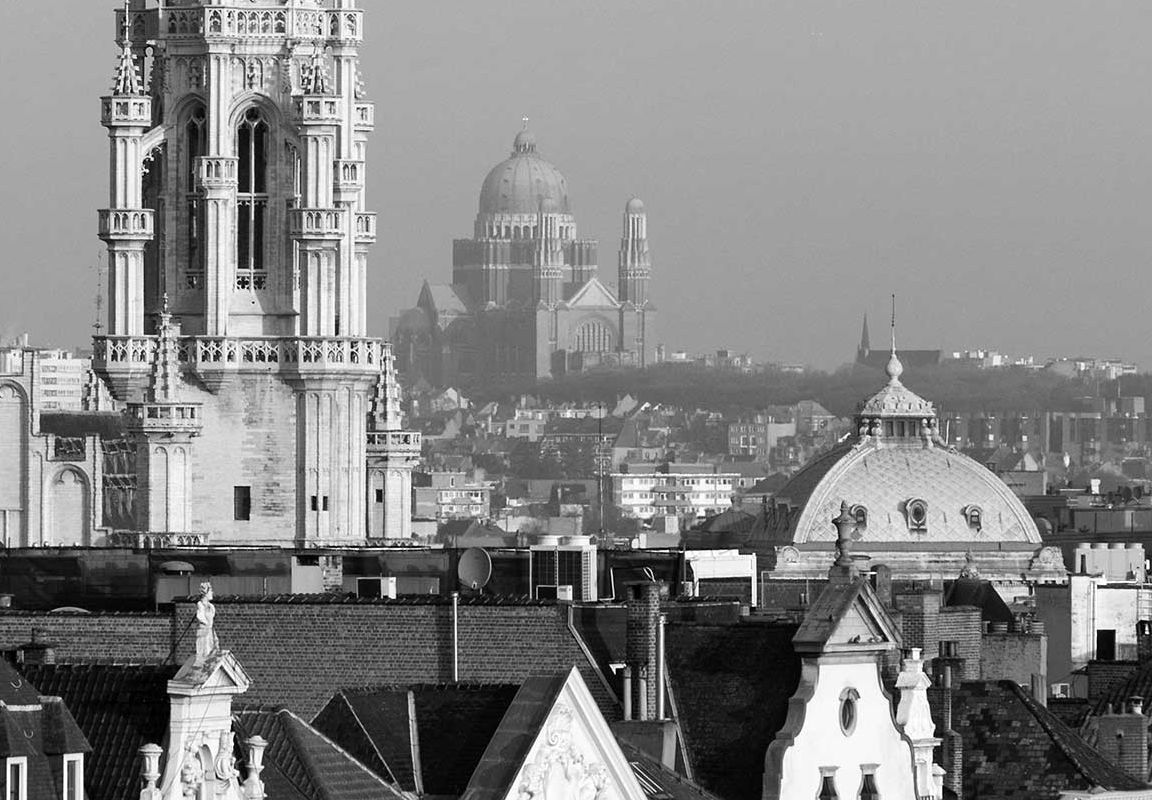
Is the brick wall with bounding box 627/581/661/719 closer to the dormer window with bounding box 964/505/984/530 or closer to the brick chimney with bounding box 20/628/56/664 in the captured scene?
the brick chimney with bounding box 20/628/56/664

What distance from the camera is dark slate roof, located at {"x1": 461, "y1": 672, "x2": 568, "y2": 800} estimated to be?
1522 inches

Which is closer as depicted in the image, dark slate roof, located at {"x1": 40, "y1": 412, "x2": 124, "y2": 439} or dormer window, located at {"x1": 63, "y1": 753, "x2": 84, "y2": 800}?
dormer window, located at {"x1": 63, "y1": 753, "x2": 84, "y2": 800}

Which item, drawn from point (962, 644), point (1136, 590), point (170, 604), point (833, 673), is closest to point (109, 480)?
point (1136, 590)

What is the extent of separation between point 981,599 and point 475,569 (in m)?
41.4

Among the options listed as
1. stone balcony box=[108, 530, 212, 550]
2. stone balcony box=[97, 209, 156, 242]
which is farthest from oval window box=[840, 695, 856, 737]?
stone balcony box=[97, 209, 156, 242]

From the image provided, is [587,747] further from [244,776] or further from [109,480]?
[109,480]

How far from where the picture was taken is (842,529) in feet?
165

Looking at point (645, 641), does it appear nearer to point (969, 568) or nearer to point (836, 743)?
point (836, 743)

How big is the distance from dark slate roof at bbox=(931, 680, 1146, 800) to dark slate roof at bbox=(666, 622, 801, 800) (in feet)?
17.0

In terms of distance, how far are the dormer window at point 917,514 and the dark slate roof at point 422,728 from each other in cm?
11223

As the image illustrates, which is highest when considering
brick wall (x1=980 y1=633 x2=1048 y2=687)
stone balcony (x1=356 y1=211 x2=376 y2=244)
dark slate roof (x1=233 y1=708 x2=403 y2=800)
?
stone balcony (x1=356 y1=211 x2=376 y2=244)

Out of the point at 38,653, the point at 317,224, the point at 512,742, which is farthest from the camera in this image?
the point at 317,224

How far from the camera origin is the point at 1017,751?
166 ft

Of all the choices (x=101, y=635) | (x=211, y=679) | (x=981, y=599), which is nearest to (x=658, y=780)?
(x=211, y=679)
